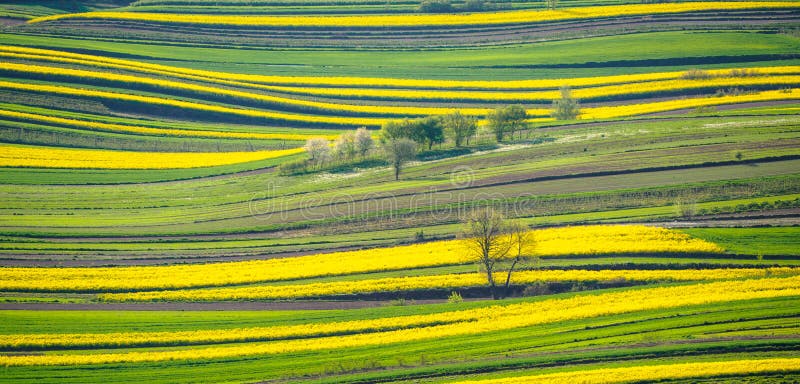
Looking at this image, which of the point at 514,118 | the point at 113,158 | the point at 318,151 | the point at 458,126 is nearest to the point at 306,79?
the point at 113,158

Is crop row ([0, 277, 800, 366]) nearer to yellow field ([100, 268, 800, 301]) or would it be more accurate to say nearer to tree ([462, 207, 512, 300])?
yellow field ([100, 268, 800, 301])

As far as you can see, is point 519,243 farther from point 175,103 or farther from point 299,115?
point 175,103

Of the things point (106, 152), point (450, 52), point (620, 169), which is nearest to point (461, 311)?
point (620, 169)

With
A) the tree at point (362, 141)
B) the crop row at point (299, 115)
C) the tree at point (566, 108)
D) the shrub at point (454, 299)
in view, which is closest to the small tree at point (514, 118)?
the tree at point (566, 108)

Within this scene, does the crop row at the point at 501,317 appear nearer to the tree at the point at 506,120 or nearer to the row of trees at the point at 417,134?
the row of trees at the point at 417,134

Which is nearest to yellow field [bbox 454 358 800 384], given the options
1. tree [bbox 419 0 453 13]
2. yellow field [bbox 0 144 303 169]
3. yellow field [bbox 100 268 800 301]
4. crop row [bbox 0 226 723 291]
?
yellow field [bbox 100 268 800 301]

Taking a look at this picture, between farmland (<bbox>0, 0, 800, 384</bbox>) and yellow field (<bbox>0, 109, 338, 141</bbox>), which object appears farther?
yellow field (<bbox>0, 109, 338, 141</bbox>)

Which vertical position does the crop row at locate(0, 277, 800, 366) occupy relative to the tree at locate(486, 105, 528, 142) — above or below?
below
